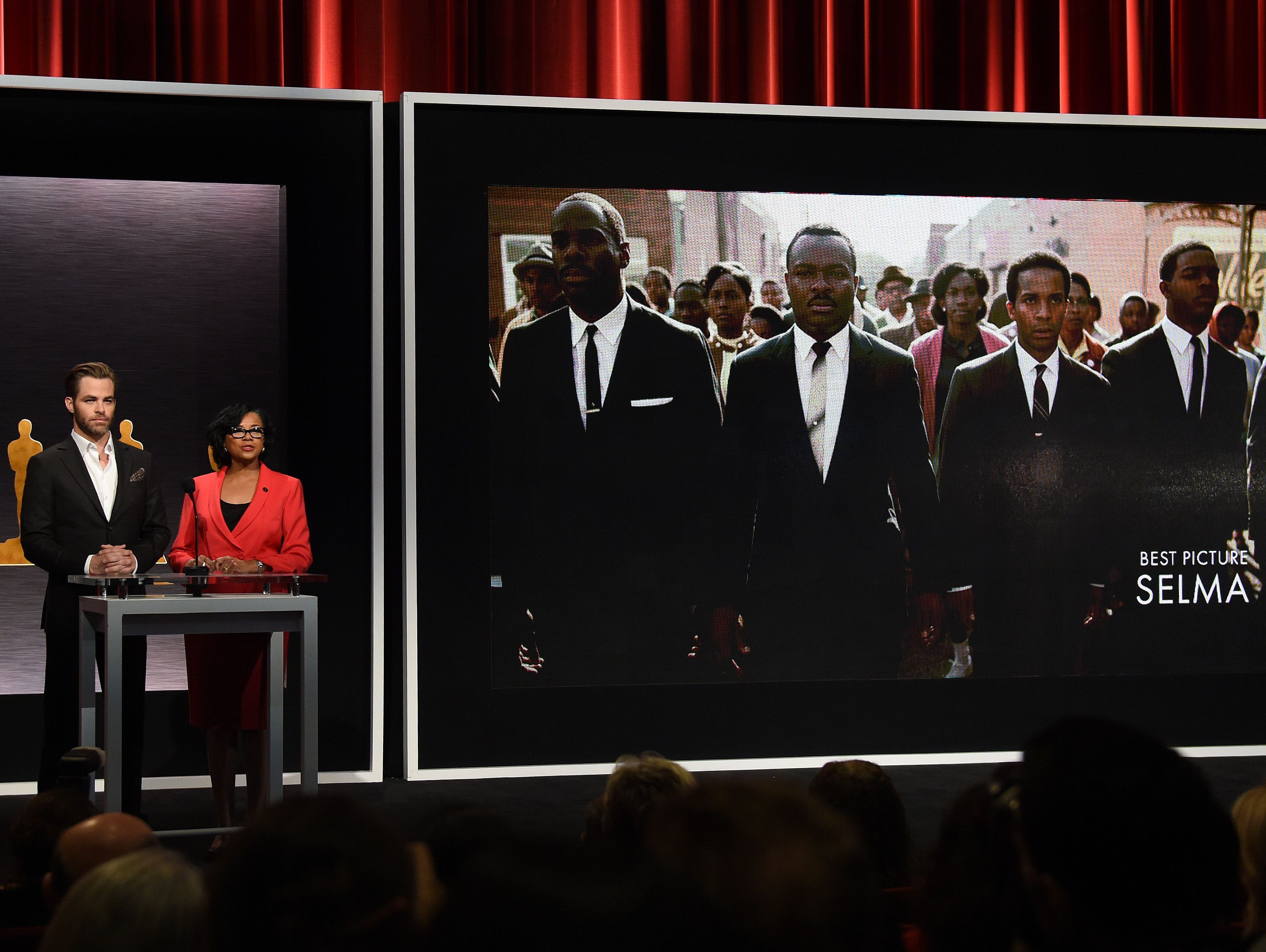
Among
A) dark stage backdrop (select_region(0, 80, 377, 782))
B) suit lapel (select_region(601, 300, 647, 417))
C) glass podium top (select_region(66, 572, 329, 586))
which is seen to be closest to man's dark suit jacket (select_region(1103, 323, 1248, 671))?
suit lapel (select_region(601, 300, 647, 417))

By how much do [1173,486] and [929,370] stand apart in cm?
119

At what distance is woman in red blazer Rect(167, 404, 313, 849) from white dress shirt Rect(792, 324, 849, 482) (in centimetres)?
212

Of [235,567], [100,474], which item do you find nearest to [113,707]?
[235,567]

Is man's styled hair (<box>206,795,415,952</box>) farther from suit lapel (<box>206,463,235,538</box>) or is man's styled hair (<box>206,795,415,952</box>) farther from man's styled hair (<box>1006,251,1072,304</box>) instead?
man's styled hair (<box>1006,251,1072,304</box>)

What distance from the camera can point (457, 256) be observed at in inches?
201

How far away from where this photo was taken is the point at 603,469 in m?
5.16

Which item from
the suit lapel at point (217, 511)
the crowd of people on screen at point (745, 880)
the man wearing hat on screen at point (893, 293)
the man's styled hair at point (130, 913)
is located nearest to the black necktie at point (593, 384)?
the man wearing hat on screen at point (893, 293)

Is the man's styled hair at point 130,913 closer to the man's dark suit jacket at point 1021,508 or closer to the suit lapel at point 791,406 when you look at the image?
the suit lapel at point 791,406

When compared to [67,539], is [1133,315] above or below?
above

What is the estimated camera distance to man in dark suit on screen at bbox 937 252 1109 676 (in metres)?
5.34

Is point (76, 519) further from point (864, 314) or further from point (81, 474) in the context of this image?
point (864, 314)

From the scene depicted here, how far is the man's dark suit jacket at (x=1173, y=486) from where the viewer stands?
17.8 ft

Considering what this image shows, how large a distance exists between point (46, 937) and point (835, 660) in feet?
14.3

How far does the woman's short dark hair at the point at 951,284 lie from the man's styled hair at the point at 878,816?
3594 millimetres
